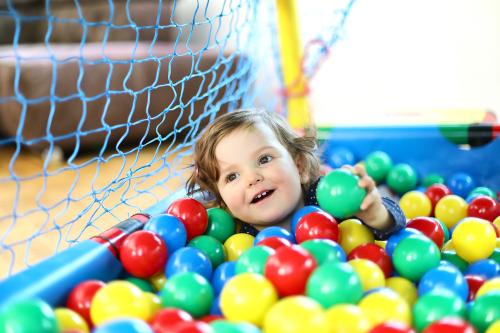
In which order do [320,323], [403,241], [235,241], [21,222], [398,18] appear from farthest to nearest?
[398,18] < [21,222] < [235,241] < [403,241] < [320,323]

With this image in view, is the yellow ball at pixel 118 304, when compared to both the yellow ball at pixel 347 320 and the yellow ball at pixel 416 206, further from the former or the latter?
the yellow ball at pixel 416 206

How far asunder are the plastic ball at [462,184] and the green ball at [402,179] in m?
0.09

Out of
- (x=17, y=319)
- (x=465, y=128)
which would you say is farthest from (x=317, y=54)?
(x=17, y=319)

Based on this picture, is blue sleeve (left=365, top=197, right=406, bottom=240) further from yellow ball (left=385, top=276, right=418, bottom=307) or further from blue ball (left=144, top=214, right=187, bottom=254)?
blue ball (left=144, top=214, right=187, bottom=254)

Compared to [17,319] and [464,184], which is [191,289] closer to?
[17,319]

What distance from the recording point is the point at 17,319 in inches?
24.7

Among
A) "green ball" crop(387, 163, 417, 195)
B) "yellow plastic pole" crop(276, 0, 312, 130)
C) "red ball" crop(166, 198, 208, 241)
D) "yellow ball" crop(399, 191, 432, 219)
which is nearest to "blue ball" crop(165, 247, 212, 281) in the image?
"red ball" crop(166, 198, 208, 241)

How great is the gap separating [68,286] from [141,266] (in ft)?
0.39

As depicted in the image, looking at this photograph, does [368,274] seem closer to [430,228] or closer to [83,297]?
[430,228]

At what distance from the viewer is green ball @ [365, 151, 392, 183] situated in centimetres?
148

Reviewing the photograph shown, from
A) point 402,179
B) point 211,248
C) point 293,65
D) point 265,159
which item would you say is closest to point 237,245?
point 211,248

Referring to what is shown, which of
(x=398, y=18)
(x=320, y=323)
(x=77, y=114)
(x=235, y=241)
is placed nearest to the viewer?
(x=320, y=323)

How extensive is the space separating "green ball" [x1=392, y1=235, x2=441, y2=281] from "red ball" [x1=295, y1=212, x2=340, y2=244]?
103mm

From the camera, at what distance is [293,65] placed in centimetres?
170
